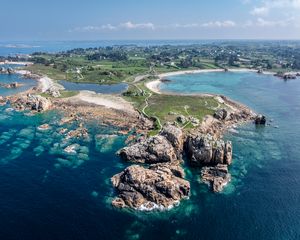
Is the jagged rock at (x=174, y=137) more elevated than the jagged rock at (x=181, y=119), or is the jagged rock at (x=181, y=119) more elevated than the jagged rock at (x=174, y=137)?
the jagged rock at (x=174, y=137)

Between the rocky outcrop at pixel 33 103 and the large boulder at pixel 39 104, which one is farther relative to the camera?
the rocky outcrop at pixel 33 103

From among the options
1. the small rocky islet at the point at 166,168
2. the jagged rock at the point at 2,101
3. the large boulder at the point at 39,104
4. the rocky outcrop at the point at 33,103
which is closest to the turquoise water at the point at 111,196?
Result: the small rocky islet at the point at 166,168

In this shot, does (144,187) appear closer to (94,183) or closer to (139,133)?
(94,183)

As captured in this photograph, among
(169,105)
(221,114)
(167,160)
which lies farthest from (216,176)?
(169,105)

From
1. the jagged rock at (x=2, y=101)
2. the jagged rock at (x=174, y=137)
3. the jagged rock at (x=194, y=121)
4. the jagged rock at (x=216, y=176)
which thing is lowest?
the jagged rock at (x=2, y=101)

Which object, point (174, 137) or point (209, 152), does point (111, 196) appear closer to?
point (174, 137)

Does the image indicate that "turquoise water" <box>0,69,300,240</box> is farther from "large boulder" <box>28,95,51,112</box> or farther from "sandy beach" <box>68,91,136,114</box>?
"sandy beach" <box>68,91,136,114</box>

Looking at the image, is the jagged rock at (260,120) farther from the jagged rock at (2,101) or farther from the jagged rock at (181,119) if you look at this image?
the jagged rock at (2,101)
